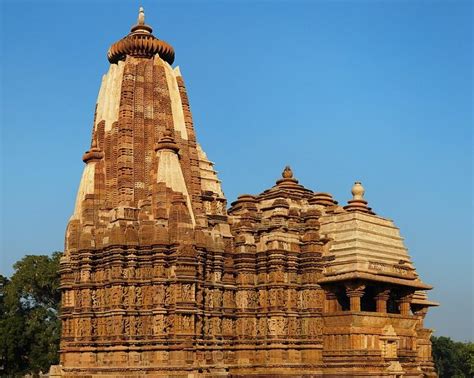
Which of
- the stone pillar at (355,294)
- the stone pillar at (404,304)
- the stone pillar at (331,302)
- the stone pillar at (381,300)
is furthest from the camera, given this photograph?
the stone pillar at (404,304)

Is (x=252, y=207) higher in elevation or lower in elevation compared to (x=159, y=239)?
higher

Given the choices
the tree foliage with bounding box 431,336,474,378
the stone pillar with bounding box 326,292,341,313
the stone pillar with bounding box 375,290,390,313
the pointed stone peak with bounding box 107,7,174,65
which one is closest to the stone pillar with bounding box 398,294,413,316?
the stone pillar with bounding box 375,290,390,313

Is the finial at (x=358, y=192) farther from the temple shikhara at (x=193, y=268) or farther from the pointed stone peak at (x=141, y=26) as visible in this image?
the pointed stone peak at (x=141, y=26)

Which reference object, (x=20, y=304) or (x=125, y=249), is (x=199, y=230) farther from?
(x=20, y=304)

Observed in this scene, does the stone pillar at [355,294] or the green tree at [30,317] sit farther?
the green tree at [30,317]

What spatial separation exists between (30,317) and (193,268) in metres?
22.9

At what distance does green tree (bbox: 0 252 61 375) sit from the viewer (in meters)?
38.5

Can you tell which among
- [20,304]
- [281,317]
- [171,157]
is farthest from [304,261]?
[20,304]

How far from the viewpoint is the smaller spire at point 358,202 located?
25172mm

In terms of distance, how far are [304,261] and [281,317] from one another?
2101mm

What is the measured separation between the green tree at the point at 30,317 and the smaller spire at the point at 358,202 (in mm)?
19060

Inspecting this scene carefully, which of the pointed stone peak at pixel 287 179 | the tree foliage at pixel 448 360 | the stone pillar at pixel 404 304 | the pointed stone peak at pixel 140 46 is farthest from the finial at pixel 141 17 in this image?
the tree foliage at pixel 448 360

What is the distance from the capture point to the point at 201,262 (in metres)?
21.7

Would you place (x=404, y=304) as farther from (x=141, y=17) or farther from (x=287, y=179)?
(x=141, y=17)
